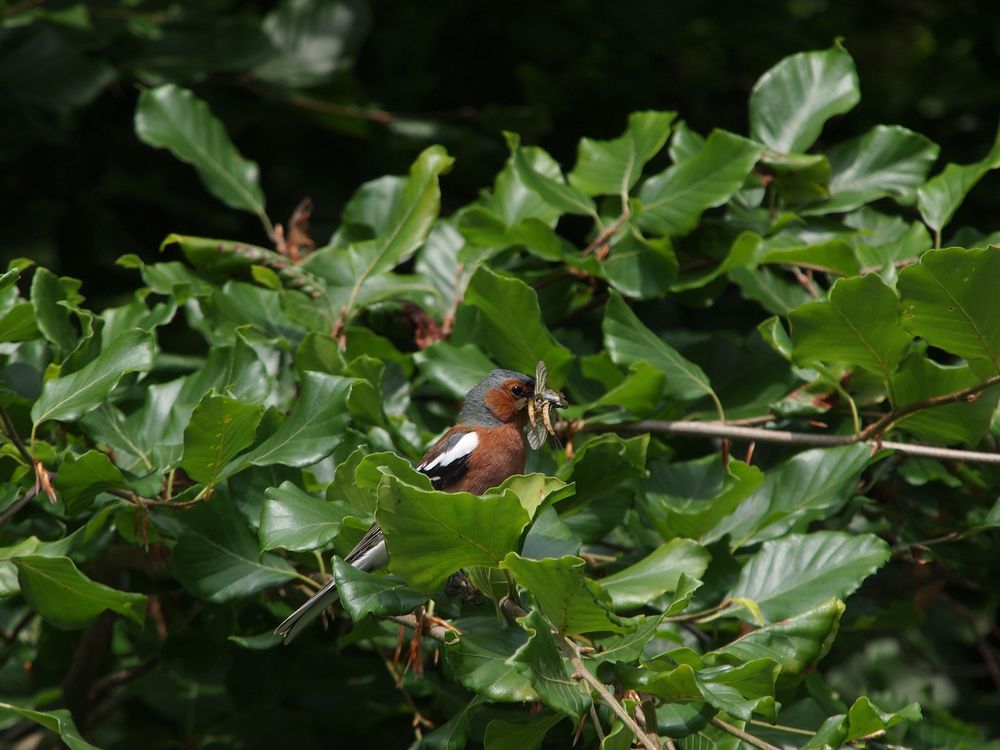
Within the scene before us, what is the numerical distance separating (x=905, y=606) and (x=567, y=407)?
3.63 feet

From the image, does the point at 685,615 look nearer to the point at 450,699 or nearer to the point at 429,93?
the point at 450,699

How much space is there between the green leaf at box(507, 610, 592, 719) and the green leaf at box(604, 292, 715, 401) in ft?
3.80

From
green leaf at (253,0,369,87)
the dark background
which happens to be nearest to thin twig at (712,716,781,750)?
the dark background

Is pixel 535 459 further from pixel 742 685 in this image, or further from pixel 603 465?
pixel 742 685

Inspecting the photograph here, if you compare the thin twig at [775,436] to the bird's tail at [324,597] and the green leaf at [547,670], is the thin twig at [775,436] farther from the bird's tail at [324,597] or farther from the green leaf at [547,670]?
the green leaf at [547,670]

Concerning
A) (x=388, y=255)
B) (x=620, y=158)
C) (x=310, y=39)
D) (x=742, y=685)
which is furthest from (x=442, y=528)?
(x=310, y=39)

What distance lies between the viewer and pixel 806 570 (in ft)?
8.95

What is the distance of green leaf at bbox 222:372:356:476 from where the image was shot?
271 centimetres

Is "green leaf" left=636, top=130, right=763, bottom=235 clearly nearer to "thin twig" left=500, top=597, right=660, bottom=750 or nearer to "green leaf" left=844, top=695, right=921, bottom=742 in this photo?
"thin twig" left=500, top=597, right=660, bottom=750

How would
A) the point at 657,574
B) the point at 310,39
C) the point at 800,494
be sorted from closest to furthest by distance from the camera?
the point at 657,574
the point at 800,494
the point at 310,39

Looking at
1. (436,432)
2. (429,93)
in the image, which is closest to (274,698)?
(436,432)

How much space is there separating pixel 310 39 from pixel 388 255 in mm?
2184

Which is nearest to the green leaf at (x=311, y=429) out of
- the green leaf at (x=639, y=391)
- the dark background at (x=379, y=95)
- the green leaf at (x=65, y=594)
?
the green leaf at (x=65, y=594)

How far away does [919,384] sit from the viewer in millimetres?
2867
